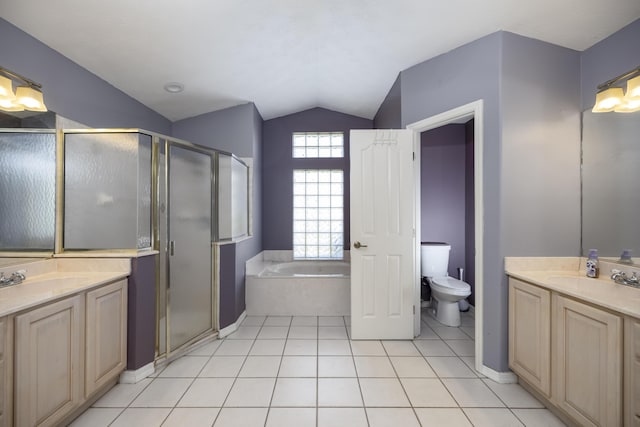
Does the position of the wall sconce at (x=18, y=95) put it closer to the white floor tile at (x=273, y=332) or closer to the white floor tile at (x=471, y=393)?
the white floor tile at (x=273, y=332)

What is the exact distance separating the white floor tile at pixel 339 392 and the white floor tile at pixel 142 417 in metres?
0.96

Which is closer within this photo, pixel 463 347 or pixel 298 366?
pixel 298 366

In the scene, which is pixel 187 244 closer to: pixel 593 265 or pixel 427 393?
pixel 427 393

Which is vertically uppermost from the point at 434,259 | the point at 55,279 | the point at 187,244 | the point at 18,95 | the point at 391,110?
the point at 391,110

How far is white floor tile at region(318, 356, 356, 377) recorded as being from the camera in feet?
7.02

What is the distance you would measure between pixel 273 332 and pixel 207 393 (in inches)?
41.1

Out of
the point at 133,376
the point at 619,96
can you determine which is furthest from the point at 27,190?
the point at 619,96

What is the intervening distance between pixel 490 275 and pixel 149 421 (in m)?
2.45

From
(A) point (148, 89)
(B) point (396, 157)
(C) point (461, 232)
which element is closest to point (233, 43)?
(A) point (148, 89)

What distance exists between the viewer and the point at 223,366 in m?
2.26

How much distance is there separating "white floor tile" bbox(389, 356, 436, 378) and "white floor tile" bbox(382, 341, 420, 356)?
72 mm

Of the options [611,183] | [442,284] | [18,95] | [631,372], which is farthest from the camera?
[442,284]

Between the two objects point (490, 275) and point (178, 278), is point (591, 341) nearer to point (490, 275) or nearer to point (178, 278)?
point (490, 275)

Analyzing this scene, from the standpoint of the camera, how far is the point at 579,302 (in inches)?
59.7
